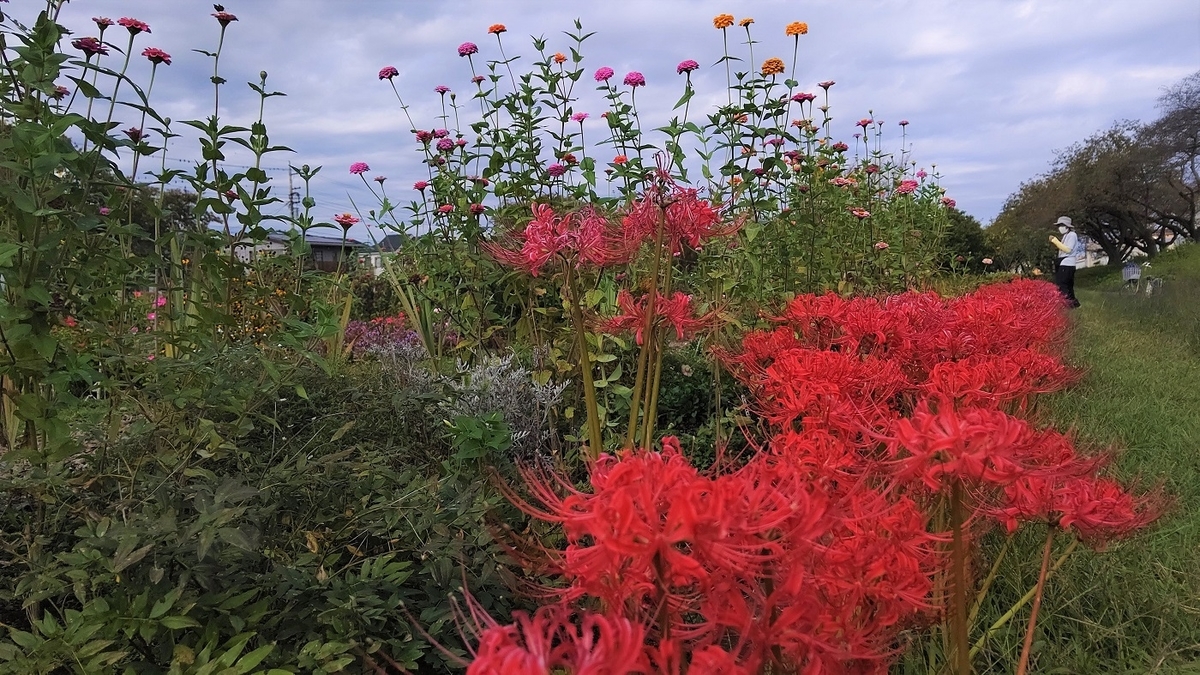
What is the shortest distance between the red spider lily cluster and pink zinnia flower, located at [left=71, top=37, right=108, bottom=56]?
5.82ft

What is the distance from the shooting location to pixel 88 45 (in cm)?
191

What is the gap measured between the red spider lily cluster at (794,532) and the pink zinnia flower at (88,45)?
177 cm

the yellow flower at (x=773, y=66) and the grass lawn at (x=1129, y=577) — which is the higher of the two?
the yellow flower at (x=773, y=66)

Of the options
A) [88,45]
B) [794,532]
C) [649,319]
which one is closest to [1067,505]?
[794,532]

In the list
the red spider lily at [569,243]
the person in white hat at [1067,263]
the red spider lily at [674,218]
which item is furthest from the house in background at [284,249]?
the person in white hat at [1067,263]

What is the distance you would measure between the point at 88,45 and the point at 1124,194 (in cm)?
3959

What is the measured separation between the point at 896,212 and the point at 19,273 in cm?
640

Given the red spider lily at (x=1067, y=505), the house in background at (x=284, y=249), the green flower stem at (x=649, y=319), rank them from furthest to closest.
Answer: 1. the house in background at (x=284, y=249)
2. the green flower stem at (x=649, y=319)
3. the red spider lily at (x=1067, y=505)

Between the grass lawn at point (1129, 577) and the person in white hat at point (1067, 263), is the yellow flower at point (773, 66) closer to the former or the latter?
the grass lawn at point (1129, 577)

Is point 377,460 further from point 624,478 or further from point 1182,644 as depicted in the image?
point 1182,644

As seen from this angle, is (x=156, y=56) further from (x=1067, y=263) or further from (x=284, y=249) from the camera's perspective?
(x=1067, y=263)

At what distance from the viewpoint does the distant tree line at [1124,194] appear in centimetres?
2841

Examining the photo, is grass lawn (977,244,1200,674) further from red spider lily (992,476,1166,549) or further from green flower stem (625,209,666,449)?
green flower stem (625,209,666,449)

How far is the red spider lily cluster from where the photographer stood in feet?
1.94
